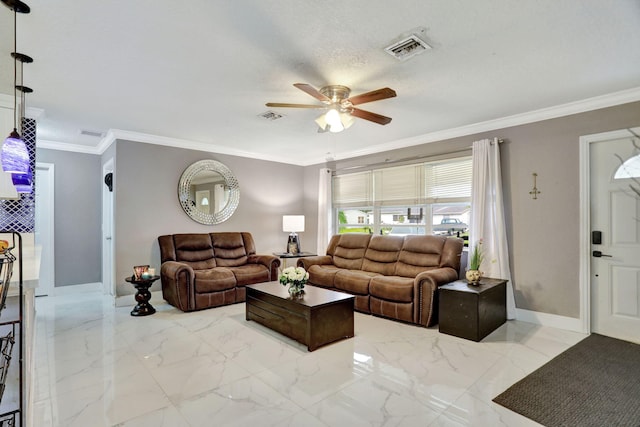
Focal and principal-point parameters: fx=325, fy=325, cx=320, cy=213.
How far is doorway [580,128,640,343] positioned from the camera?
129 inches

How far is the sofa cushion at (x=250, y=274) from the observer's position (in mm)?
4666

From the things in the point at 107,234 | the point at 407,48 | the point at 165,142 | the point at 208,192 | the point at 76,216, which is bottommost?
the point at 107,234

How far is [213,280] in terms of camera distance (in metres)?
4.38

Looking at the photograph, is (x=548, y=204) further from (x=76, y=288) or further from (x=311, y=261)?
(x=76, y=288)

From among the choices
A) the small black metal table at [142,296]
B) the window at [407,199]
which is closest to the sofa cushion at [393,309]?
the window at [407,199]

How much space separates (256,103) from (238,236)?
2635mm

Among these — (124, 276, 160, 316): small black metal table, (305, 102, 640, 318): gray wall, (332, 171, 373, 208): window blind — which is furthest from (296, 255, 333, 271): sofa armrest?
Answer: (305, 102, 640, 318): gray wall

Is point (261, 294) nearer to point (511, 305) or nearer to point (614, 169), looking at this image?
point (511, 305)

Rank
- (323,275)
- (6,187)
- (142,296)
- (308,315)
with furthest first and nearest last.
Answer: (323,275)
(142,296)
(6,187)
(308,315)

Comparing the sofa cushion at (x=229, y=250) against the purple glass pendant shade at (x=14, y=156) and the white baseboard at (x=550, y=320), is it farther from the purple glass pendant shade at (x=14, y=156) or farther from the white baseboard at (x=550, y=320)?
the white baseboard at (x=550, y=320)

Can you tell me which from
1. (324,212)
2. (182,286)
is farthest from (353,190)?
(182,286)

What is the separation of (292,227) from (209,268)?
67.8 inches

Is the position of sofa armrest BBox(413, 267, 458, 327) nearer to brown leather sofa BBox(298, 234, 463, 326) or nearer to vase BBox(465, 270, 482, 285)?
brown leather sofa BBox(298, 234, 463, 326)

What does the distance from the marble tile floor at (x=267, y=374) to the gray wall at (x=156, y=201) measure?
1228mm
